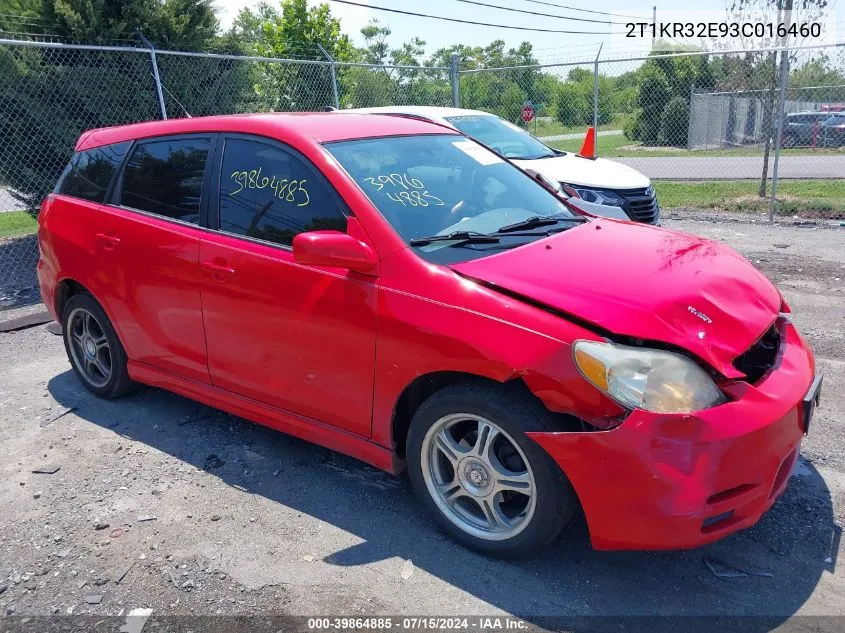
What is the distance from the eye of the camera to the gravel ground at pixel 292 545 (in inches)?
112

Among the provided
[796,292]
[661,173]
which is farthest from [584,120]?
[796,292]

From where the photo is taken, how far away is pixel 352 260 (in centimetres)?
310

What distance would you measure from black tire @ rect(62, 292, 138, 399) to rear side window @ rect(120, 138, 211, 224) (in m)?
0.76

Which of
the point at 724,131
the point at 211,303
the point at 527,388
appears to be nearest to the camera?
the point at 527,388

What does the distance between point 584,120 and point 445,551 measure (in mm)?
23993

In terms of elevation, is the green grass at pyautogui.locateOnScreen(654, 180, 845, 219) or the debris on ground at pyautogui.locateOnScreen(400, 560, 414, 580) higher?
the green grass at pyautogui.locateOnScreen(654, 180, 845, 219)

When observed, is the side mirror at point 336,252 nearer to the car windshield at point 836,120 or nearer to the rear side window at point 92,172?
the rear side window at point 92,172

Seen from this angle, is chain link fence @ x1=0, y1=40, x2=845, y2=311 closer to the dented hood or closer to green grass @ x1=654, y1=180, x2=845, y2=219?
green grass @ x1=654, y1=180, x2=845, y2=219

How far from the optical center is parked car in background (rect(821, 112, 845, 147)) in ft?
69.5

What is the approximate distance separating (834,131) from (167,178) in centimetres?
2231

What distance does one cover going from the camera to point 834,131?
21.2 meters

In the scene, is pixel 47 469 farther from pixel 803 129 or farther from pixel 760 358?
pixel 803 129

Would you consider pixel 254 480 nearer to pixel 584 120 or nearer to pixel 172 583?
pixel 172 583

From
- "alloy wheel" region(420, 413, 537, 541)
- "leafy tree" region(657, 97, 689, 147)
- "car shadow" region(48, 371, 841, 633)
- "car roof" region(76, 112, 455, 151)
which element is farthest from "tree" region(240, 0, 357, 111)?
"leafy tree" region(657, 97, 689, 147)
